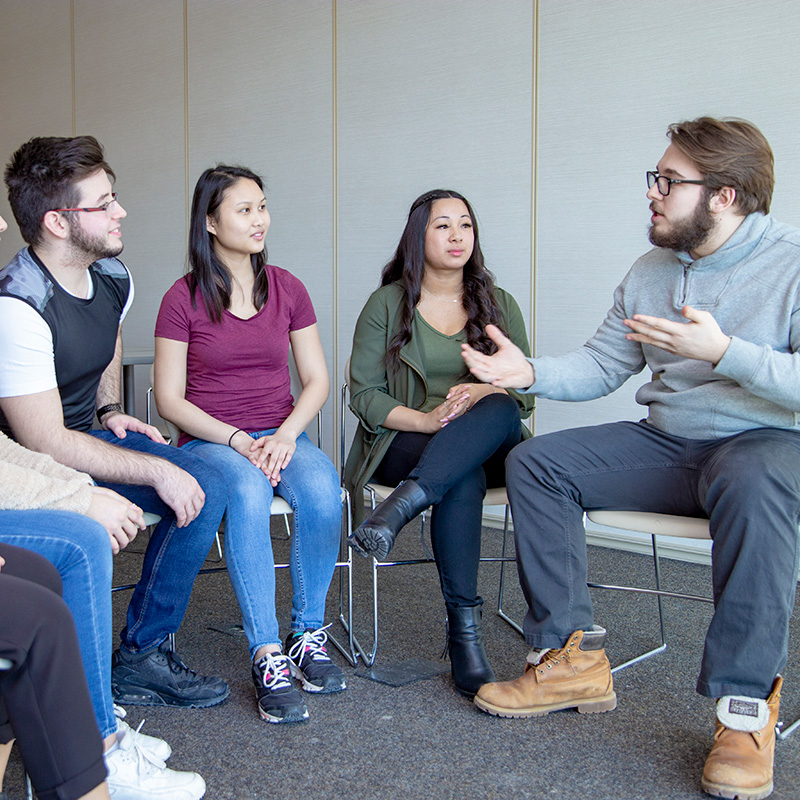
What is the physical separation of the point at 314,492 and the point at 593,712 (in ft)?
2.78

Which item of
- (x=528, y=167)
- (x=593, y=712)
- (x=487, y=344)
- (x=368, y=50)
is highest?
(x=368, y=50)

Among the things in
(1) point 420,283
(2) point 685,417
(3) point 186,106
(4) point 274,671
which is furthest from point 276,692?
(3) point 186,106

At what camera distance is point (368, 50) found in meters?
3.95

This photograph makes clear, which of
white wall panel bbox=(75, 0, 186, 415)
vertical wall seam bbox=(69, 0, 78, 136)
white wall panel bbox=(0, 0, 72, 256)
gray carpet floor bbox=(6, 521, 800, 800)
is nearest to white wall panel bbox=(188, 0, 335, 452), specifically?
white wall panel bbox=(75, 0, 186, 415)

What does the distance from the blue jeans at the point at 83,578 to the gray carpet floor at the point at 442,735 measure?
0.98ft

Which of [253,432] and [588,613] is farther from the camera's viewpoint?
[253,432]

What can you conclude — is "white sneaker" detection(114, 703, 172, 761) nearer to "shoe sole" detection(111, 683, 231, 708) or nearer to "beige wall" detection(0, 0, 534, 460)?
"shoe sole" detection(111, 683, 231, 708)

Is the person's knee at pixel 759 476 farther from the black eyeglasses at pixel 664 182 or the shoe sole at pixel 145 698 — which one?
the shoe sole at pixel 145 698

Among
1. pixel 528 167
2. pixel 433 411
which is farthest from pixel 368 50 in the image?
pixel 433 411

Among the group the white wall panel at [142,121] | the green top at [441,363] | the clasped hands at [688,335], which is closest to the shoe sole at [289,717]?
the green top at [441,363]

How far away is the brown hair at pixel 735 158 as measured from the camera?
1993 millimetres

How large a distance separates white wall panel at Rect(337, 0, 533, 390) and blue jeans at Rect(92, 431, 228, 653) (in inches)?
79.2

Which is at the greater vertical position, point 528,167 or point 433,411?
point 528,167

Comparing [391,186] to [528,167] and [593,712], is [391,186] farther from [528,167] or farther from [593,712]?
[593,712]
